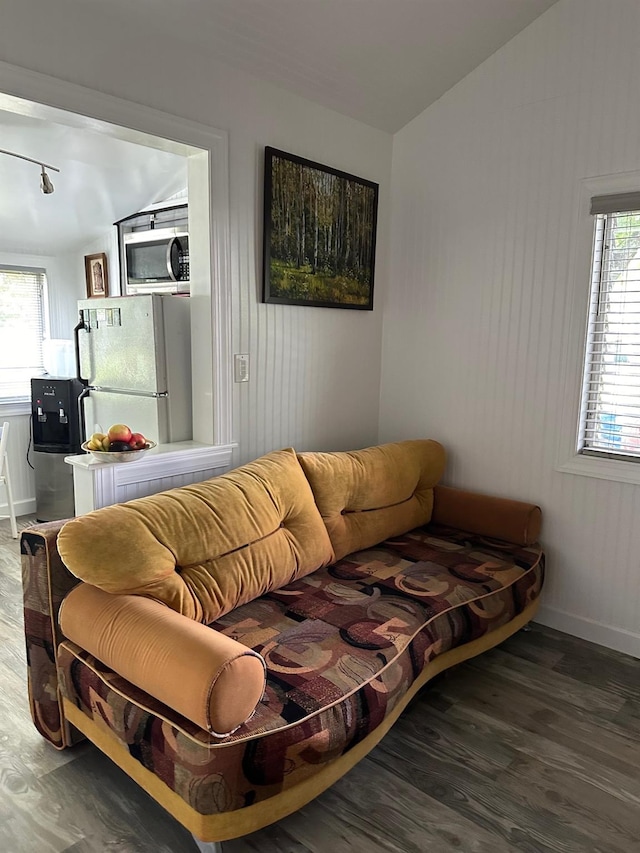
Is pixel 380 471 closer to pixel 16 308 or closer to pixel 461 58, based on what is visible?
pixel 461 58

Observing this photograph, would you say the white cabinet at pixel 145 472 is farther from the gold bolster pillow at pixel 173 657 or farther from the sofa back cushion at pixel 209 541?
the gold bolster pillow at pixel 173 657

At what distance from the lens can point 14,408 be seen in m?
4.35

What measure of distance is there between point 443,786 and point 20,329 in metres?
4.16

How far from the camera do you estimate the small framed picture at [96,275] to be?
4559 mm

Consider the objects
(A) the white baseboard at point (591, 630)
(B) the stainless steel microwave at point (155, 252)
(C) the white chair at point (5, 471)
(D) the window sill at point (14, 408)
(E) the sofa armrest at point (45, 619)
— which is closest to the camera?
(E) the sofa armrest at point (45, 619)

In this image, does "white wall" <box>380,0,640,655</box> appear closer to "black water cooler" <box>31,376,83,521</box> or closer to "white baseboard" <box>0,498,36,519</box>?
"black water cooler" <box>31,376,83,521</box>

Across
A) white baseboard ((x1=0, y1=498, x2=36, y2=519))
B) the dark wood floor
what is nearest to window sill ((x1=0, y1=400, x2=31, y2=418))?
white baseboard ((x1=0, y1=498, x2=36, y2=519))

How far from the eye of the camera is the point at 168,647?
155cm

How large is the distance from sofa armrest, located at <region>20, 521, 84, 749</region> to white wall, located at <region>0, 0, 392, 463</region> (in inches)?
41.5

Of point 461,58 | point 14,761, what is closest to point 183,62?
point 461,58

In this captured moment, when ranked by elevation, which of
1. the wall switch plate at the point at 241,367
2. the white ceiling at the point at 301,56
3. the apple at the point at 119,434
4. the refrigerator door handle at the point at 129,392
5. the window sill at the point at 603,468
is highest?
the white ceiling at the point at 301,56

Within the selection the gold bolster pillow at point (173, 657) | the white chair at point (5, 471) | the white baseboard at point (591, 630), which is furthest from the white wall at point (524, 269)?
the white chair at point (5, 471)

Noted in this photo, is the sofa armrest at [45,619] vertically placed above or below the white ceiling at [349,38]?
below

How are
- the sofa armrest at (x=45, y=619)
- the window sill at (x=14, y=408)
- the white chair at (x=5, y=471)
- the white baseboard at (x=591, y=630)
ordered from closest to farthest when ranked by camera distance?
the sofa armrest at (x=45, y=619), the white baseboard at (x=591, y=630), the white chair at (x=5, y=471), the window sill at (x=14, y=408)
